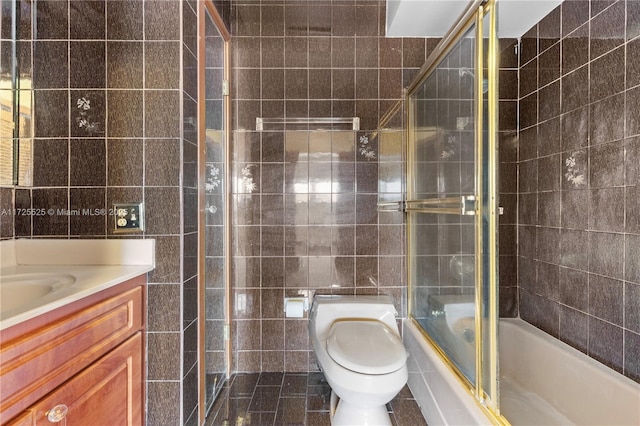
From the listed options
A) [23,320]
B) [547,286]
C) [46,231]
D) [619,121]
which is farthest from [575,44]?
[46,231]

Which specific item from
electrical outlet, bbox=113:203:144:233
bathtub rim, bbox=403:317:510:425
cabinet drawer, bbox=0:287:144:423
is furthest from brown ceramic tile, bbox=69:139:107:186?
→ bathtub rim, bbox=403:317:510:425

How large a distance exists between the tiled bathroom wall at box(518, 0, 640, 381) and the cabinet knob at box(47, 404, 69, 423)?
196 centimetres

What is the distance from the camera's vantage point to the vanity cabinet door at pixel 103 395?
76cm

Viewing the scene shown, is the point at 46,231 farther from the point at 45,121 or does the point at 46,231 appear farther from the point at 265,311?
the point at 265,311

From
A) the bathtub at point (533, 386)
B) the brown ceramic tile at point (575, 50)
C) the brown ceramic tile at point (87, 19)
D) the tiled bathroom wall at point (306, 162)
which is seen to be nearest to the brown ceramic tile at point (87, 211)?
the brown ceramic tile at point (87, 19)

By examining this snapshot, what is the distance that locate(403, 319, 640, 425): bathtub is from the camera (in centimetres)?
121

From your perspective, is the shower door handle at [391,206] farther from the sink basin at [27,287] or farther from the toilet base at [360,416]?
the sink basin at [27,287]

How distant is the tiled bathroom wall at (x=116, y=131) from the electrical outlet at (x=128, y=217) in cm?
2

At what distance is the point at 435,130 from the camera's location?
62.6 inches

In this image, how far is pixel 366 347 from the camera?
1.47 m

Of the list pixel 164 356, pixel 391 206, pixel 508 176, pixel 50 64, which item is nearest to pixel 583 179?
pixel 508 176

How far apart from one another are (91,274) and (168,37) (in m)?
0.93

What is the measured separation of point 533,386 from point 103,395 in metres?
1.96

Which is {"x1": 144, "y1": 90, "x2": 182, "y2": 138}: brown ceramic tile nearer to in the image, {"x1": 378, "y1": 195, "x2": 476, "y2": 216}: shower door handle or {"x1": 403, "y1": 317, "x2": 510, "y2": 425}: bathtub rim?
{"x1": 378, "y1": 195, "x2": 476, "y2": 216}: shower door handle
